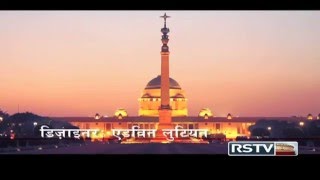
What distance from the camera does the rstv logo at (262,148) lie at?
35.1ft

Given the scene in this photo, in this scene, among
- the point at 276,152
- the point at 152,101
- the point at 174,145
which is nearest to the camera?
the point at 276,152

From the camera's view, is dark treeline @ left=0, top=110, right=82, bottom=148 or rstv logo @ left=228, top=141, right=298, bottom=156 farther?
dark treeline @ left=0, top=110, right=82, bottom=148

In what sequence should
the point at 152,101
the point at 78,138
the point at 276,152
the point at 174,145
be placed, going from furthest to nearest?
the point at 152,101
the point at 174,145
the point at 78,138
the point at 276,152

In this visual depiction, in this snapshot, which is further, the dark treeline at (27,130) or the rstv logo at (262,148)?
the dark treeline at (27,130)

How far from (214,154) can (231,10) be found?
7.98 ft

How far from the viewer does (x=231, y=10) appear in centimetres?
1116

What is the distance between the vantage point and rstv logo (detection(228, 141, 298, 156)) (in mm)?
10703

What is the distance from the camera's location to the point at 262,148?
1072cm

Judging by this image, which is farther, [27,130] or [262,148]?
[27,130]
